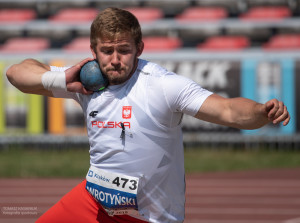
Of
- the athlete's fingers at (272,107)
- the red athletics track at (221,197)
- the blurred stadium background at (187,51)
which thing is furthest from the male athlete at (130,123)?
the blurred stadium background at (187,51)

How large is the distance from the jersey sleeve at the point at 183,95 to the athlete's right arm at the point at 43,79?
462mm

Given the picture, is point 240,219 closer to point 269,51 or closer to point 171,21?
point 269,51

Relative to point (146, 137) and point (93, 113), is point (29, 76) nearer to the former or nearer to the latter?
point (93, 113)

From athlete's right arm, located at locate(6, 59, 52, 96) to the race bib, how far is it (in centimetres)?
54

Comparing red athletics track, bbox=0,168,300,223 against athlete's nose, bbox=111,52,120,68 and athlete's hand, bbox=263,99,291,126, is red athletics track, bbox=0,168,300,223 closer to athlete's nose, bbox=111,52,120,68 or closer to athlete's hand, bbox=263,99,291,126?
athlete's nose, bbox=111,52,120,68

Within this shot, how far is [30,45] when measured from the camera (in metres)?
20.0

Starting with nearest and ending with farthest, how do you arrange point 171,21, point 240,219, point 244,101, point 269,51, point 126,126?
point 244,101
point 126,126
point 240,219
point 269,51
point 171,21

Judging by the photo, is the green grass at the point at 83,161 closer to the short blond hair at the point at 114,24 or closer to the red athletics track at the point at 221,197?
the red athletics track at the point at 221,197

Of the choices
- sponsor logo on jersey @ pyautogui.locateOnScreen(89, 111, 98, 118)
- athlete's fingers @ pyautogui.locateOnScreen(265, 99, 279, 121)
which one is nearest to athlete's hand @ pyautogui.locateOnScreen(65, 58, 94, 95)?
sponsor logo on jersey @ pyautogui.locateOnScreen(89, 111, 98, 118)

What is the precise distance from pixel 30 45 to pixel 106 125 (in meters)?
17.0

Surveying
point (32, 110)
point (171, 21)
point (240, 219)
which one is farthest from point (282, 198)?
point (171, 21)

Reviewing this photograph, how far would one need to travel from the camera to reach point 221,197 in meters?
10.5

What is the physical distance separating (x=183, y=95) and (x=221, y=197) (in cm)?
737

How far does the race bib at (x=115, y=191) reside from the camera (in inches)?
136
